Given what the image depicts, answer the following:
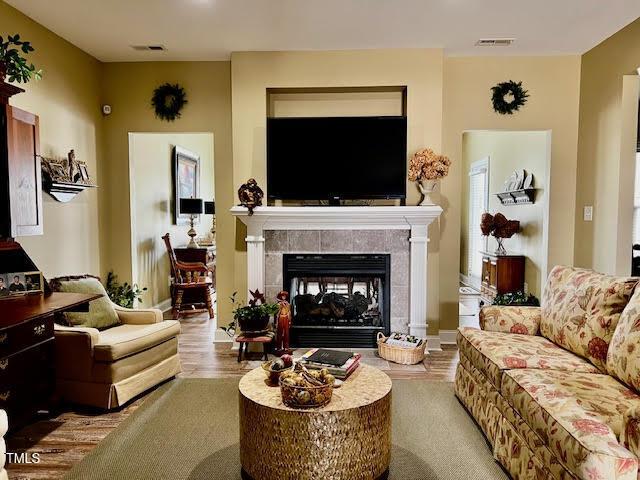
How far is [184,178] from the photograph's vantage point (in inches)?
269

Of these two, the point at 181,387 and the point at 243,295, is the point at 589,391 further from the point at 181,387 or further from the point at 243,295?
the point at 243,295

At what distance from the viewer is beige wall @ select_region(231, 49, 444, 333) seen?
14.4ft

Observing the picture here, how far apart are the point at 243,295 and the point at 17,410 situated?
231 cm

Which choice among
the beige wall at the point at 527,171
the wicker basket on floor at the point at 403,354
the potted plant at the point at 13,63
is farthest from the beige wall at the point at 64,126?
the beige wall at the point at 527,171

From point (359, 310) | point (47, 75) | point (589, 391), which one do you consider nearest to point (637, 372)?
point (589, 391)

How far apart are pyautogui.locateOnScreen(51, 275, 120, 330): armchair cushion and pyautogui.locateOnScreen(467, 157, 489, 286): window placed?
5739 mm

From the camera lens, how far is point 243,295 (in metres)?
4.68

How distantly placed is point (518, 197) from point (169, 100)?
4252 millimetres

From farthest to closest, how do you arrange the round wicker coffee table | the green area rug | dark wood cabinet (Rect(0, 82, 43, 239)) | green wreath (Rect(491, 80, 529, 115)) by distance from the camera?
green wreath (Rect(491, 80, 529, 115)), dark wood cabinet (Rect(0, 82, 43, 239)), the green area rug, the round wicker coffee table

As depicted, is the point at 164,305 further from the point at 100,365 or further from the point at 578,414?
the point at 578,414

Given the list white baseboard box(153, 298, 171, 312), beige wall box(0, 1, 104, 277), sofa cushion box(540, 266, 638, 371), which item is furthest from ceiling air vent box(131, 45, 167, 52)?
sofa cushion box(540, 266, 638, 371)

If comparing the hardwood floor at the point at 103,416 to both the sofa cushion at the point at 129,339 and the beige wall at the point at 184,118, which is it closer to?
the sofa cushion at the point at 129,339

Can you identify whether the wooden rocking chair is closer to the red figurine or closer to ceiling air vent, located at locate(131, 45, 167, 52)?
the red figurine

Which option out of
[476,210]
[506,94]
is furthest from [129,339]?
[476,210]
